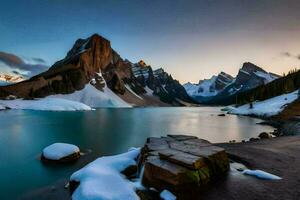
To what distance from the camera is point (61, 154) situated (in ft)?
61.2

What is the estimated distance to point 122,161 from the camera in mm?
13188

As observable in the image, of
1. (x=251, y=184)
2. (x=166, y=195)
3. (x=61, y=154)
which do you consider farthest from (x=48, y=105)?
(x=251, y=184)

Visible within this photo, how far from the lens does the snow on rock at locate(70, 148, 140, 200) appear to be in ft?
30.2

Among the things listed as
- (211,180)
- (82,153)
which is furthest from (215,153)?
(82,153)

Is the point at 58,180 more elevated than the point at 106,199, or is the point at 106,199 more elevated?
the point at 106,199

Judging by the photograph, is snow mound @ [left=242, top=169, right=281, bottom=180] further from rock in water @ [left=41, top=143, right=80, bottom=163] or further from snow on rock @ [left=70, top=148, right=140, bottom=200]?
rock in water @ [left=41, top=143, right=80, bottom=163]

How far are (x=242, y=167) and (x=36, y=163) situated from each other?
15887mm

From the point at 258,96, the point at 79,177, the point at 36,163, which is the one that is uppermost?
the point at 258,96

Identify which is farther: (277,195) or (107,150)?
(107,150)

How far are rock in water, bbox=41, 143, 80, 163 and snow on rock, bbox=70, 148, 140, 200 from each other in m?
6.35

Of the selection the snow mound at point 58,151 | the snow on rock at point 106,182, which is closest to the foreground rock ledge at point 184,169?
the snow on rock at point 106,182

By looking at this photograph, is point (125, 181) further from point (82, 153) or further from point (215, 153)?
point (82, 153)

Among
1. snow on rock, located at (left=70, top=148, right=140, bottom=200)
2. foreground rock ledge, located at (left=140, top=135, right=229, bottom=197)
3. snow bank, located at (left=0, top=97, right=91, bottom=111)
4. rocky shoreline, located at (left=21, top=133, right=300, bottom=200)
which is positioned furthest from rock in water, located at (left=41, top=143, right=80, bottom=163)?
snow bank, located at (left=0, top=97, right=91, bottom=111)

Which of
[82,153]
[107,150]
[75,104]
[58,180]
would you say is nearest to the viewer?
[58,180]
